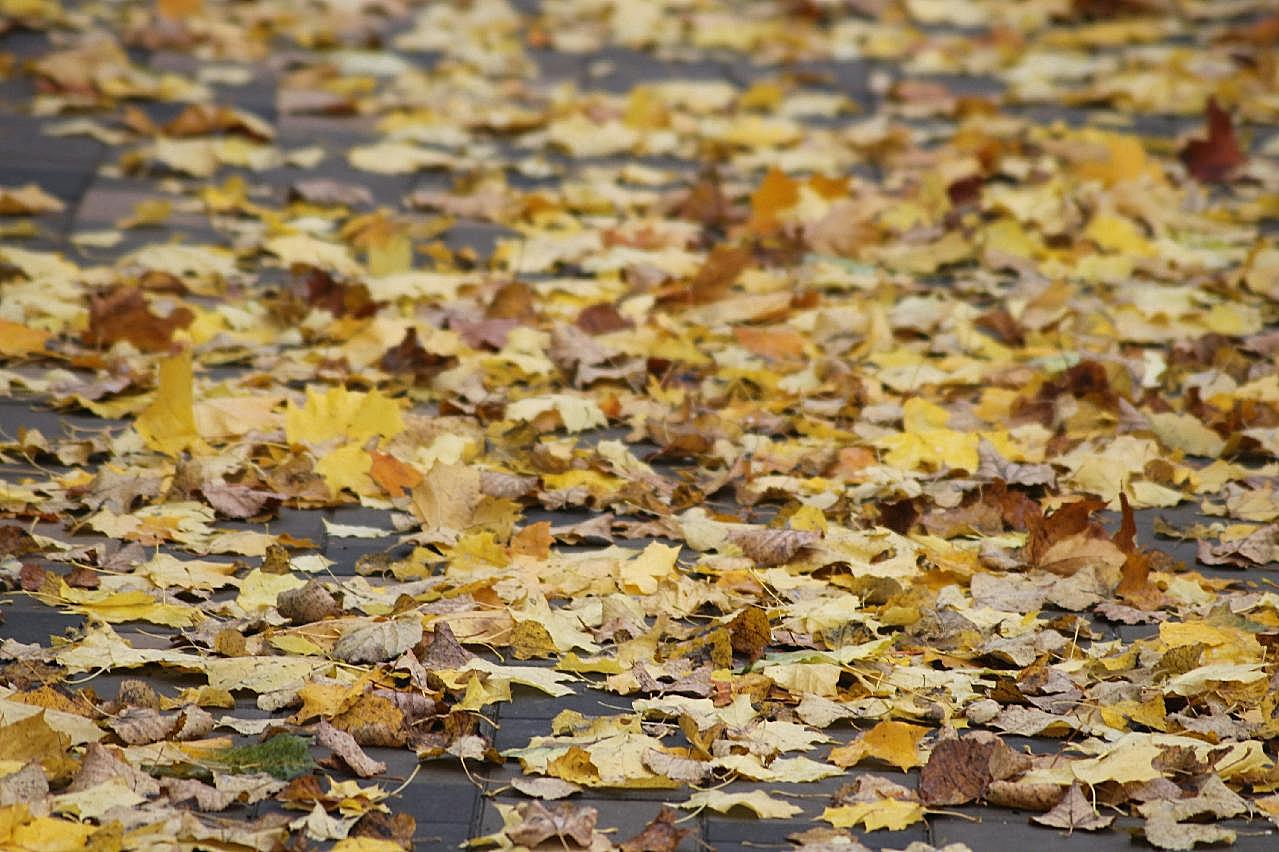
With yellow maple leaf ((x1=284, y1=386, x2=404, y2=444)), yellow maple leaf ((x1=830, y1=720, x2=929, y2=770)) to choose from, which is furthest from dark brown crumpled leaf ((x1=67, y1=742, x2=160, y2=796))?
yellow maple leaf ((x1=284, y1=386, x2=404, y2=444))

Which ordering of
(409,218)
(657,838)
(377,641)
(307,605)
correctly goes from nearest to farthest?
1. (657,838)
2. (377,641)
3. (307,605)
4. (409,218)

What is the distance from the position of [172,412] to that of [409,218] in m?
1.56

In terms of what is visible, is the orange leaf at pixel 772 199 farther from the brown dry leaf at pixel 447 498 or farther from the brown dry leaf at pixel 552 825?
the brown dry leaf at pixel 552 825

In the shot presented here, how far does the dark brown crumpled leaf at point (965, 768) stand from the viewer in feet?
7.80

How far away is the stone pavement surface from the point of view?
233cm

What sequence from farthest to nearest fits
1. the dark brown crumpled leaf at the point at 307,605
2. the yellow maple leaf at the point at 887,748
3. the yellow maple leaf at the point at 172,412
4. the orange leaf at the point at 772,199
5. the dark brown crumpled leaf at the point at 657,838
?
the orange leaf at the point at 772,199, the yellow maple leaf at the point at 172,412, the dark brown crumpled leaf at the point at 307,605, the yellow maple leaf at the point at 887,748, the dark brown crumpled leaf at the point at 657,838

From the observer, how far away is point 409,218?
15.9 ft

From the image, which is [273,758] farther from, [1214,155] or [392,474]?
[1214,155]

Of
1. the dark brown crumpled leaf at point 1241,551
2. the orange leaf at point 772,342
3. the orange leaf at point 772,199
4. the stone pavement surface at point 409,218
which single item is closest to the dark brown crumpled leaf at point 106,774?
the stone pavement surface at point 409,218

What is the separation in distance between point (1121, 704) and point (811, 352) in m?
1.63

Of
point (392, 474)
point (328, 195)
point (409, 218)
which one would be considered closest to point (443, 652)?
point (392, 474)

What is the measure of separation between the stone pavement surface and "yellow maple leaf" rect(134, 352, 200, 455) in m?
0.18

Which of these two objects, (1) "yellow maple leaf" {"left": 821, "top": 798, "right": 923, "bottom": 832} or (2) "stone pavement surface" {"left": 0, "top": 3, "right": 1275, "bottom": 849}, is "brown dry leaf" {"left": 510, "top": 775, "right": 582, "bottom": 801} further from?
(1) "yellow maple leaf" {"left": 821, "top": 798, "right": 923, "bottom": 832}

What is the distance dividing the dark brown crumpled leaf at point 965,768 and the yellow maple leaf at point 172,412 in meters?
1.71
